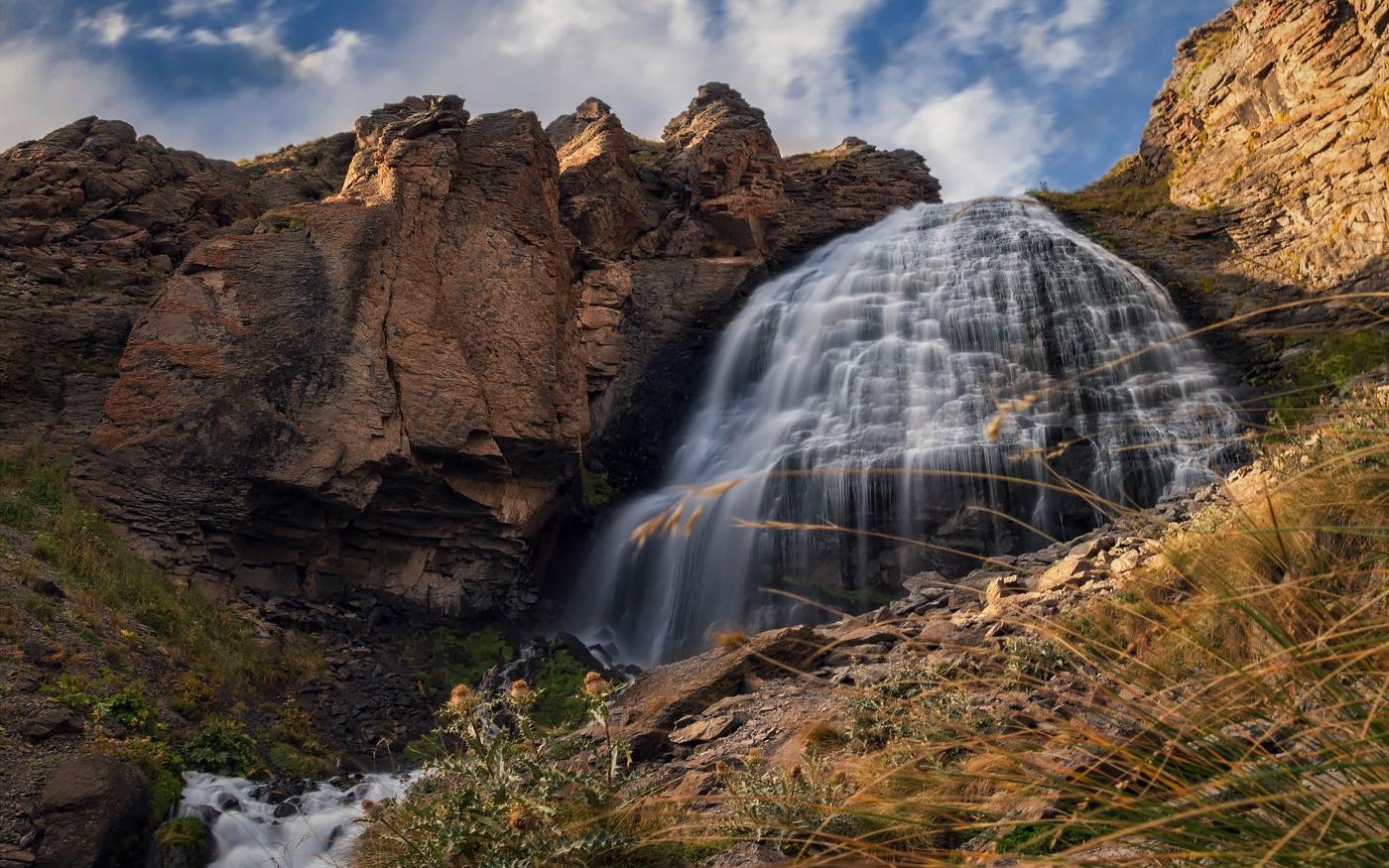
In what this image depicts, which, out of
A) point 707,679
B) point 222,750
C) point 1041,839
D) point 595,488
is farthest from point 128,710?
point 595,488

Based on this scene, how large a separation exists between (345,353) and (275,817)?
7.01 metres

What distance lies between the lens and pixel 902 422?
14.1 meters

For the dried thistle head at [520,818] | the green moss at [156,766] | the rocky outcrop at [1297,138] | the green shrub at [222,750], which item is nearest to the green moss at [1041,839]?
the dried thistle head at [520,818]

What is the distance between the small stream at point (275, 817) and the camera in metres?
6.26

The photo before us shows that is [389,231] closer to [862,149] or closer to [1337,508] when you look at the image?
[1337,508]

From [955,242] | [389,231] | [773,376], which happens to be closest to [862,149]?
[955,242]

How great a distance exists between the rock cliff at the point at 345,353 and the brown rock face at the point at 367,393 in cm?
3

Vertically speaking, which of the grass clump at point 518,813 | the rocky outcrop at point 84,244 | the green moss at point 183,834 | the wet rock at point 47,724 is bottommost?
the green moss at point 183,834

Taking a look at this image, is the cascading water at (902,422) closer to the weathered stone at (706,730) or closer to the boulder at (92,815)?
the weathered stone at (706,730)

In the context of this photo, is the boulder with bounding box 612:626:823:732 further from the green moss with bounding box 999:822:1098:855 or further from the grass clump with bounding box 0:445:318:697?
the grass clump with bounding box 0:445:318:697

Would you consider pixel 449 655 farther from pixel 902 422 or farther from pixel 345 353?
pixel 902 422

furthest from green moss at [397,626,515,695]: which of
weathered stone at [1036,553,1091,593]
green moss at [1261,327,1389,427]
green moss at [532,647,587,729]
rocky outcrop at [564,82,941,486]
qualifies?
green moss at [1261,327,1389,427]

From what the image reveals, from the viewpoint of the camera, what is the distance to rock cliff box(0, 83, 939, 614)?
11477mm

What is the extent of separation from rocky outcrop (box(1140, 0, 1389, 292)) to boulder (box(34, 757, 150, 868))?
1749 centimetres
